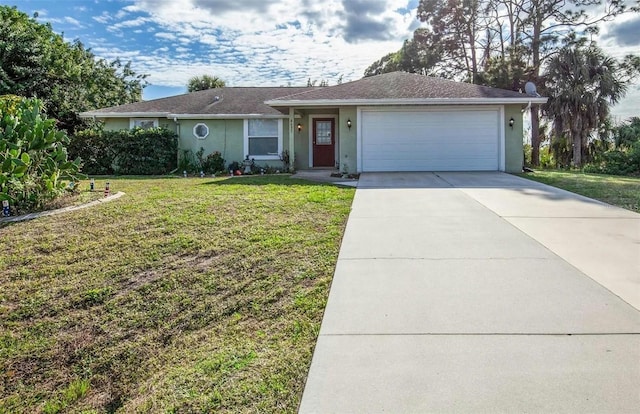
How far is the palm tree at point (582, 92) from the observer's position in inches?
776

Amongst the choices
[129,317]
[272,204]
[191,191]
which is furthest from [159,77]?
[129,317]

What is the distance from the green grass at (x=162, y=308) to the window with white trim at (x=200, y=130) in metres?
9.98

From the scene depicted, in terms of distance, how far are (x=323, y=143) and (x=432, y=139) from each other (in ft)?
14.9

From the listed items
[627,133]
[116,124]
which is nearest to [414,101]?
[116,124]

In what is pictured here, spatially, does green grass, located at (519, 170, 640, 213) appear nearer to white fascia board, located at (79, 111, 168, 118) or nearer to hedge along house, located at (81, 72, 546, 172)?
hedge along house, located at (81, 72, 546, 172)

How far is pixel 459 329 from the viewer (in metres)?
3.28

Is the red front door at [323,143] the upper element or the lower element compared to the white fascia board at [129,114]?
lower

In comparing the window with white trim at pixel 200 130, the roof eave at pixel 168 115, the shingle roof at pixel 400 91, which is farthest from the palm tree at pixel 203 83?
the shingle roof at pixel 400 91

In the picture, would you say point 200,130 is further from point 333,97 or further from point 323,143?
point 333,97

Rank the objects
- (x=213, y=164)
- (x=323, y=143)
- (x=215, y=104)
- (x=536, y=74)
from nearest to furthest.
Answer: (x=213, y=164) < (x=323, y=143) < (x=215, y=104) < (x=536, y=74)

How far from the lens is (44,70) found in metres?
19.0

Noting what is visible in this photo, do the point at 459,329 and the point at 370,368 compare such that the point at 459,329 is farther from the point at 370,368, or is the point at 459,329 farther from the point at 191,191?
the point at 191,191

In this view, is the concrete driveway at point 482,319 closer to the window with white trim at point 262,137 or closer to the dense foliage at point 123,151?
the window with white trim at point 262,137

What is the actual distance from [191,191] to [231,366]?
23.0ft
